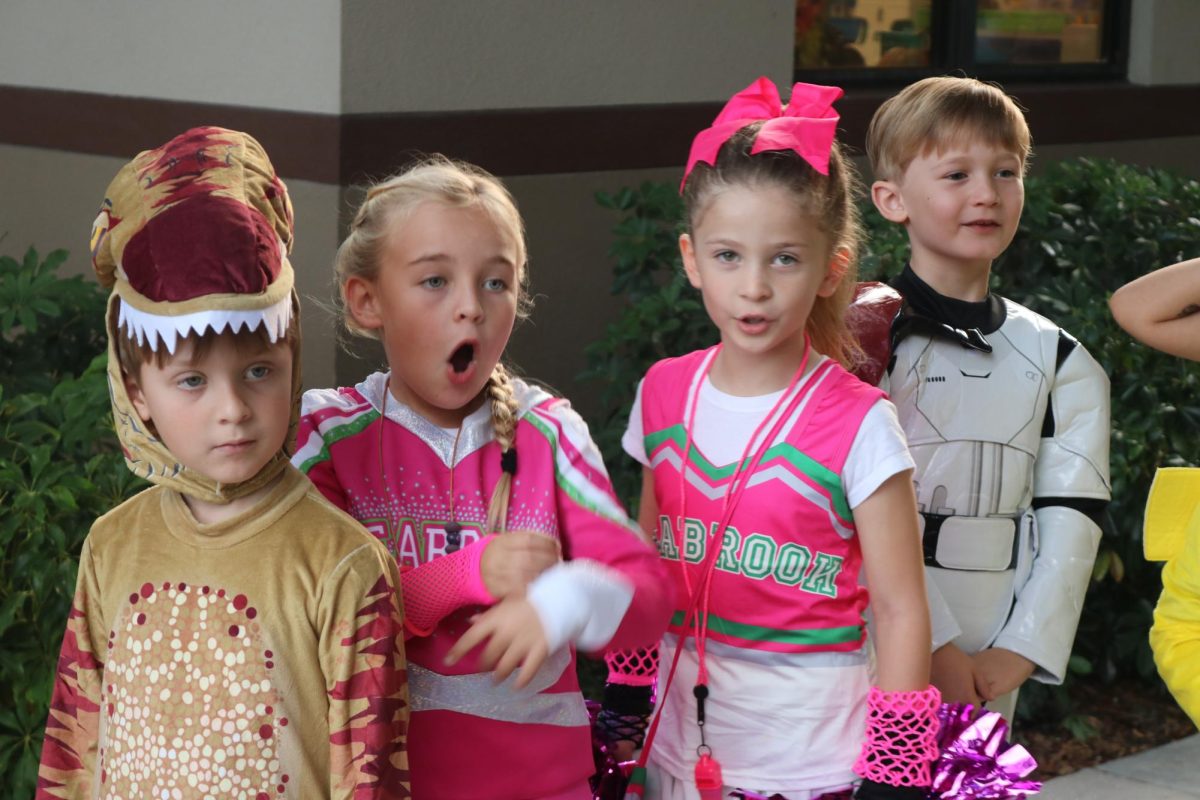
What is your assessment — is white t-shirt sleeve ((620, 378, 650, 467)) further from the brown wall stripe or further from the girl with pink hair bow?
the brown wall stripe

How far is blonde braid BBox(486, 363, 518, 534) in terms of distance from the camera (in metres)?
2.55

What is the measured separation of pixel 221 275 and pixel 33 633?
168 cm

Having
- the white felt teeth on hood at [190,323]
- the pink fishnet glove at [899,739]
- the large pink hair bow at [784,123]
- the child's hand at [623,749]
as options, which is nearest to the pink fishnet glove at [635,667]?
the child's hand at [623,749]

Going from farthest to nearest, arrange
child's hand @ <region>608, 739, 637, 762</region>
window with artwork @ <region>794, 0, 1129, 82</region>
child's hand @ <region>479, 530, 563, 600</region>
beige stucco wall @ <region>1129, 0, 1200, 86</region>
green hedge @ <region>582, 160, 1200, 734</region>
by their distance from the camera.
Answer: beige stucco wall @ <region>1129, 0, 1200, 86</region>, window with artwork @ <region>794, 0, 1129, 82</region>, green hedge @ <region>582, 160, 1200, 734</region>, child's hand @ <region>608, 739, 637, 762</region>, child's hand @ <region>479, 530, 563, 600</region>

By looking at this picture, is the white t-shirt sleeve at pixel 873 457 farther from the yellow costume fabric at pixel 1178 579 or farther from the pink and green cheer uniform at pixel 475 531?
the yellow costume fabric at pixel 1178 579

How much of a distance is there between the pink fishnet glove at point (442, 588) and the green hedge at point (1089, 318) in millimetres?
2266

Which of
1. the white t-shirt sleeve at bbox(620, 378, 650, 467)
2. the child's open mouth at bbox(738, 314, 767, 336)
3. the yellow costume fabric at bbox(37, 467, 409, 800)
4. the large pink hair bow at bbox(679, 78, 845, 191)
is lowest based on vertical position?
the yellow costume fabric at bbox(37, 467, 409, 800)

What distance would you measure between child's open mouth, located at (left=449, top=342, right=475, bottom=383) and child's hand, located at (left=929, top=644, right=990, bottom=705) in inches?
42.9

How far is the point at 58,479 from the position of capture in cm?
358

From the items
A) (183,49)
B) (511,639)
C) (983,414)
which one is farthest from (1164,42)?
(511,639)

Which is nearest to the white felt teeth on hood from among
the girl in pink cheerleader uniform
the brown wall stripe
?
the girl in pink cheerleader uniform

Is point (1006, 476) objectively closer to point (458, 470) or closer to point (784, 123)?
point (784, 123)

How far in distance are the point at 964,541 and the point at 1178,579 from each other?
0.43 m

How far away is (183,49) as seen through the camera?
18.9ft
